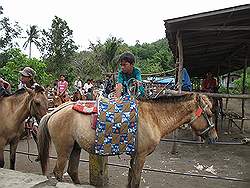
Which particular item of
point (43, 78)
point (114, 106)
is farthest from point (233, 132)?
point (43, 78)

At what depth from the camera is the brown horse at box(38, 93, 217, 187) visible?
3.75 m

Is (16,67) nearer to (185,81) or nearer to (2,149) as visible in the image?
(185,81)

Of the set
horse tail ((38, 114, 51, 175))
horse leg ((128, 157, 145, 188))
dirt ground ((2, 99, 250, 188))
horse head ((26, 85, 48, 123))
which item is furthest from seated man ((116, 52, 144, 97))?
dirt ground ((2, 99, 250, 188))

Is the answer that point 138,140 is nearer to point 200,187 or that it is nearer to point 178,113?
point 178,113

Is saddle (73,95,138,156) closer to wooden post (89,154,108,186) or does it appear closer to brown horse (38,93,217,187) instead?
brown horse (38,93,217,187)

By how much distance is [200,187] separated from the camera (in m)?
4.93

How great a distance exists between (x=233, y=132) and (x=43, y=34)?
91.6 feet

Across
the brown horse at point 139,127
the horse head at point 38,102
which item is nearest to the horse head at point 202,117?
the brown horse at point 139,127

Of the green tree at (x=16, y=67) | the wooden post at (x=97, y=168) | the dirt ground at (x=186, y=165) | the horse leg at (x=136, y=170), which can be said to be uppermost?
the green tree at (x=16, y=67)

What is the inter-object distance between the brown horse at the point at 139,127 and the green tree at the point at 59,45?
92.2 feet

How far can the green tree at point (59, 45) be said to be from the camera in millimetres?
32000

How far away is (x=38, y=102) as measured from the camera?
4.45 meters

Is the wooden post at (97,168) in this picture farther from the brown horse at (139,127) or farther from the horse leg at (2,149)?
Result: the horse leg at (2,149)

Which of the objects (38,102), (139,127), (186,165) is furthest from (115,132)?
(186,165)
